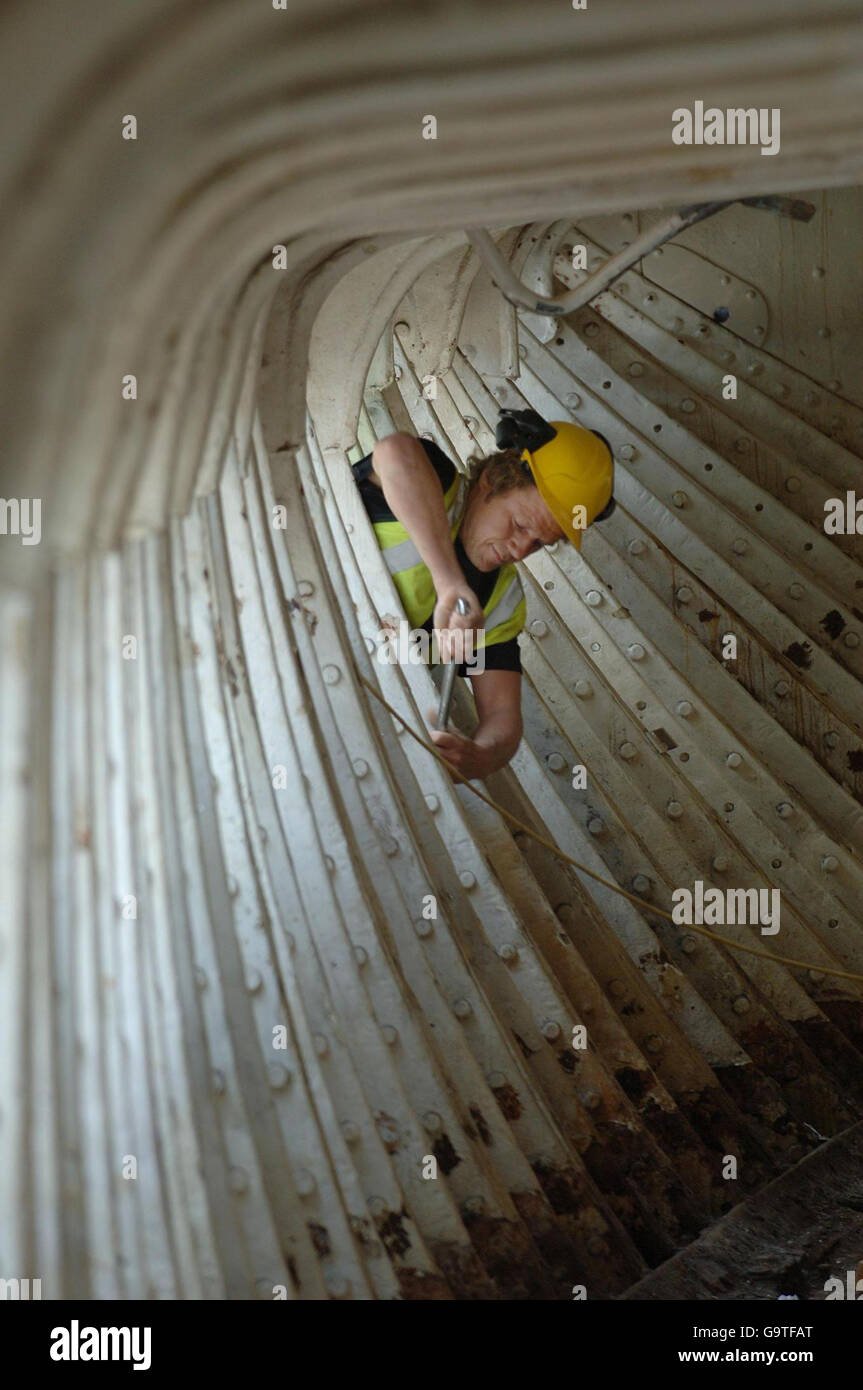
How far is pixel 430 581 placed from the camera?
3777 millimetres

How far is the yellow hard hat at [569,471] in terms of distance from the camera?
3604 mm

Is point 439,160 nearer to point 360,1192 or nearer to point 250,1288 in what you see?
point 250,1288

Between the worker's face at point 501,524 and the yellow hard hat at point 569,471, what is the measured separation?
0.04 meters

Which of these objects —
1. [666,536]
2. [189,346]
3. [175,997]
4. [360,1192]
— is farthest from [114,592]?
[666,536]

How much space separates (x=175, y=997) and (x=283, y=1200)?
587 millimetres

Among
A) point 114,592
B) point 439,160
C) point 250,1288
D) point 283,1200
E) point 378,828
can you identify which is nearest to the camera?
point 439,160

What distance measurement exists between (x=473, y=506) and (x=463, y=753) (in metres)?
0.71

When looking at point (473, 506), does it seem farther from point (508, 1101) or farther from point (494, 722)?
point (508, 1101)

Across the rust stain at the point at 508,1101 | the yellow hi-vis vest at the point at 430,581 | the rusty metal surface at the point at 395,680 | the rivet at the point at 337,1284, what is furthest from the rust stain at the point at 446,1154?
the yellow hi-vis vest at the point at 430,581

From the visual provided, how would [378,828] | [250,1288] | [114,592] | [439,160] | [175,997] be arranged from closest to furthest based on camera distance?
[439,160] → [114,592] → [175,997] → [250,1288] → [378,828]

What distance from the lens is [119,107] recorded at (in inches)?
52.8

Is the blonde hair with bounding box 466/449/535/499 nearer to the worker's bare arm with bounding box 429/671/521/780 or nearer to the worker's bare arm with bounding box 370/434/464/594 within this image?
the worker's bare arm with bounding box 370/434/464/594
